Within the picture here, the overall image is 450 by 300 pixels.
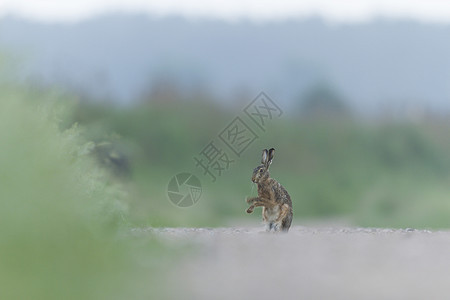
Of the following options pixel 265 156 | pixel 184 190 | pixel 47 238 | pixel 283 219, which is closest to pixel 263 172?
pixel 265 156

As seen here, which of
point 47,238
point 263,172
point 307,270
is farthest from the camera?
point 263,172

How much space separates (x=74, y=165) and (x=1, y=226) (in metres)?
1.61

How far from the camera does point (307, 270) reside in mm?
3746

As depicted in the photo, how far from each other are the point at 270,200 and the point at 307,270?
1788 mm

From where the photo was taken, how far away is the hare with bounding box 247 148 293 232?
215 inches

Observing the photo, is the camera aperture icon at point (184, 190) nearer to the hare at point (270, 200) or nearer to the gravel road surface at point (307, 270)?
the hare at point (270, 200)

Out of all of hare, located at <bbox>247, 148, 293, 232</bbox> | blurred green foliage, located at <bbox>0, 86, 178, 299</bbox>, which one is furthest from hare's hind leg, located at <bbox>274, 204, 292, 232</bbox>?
blurred green foliage, located at <bbox>0, 86, 178, 299</bbox>

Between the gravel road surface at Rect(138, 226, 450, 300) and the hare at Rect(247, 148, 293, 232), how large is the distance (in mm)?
969

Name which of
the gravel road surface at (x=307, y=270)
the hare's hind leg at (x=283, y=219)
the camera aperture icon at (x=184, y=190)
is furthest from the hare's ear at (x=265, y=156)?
the camera aperture icon at (x=184, y=190)

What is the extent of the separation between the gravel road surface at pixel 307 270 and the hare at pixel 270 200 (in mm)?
969

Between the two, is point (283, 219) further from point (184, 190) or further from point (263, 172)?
point (184, 190)

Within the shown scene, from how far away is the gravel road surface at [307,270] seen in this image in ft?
11.4

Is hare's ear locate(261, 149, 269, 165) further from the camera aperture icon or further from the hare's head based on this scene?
the camera aperture icon

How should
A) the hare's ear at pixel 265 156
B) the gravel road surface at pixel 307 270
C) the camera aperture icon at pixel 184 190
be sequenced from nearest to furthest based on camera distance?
the gravel road surface at pixel 307 270, the hare's ear at pixel 265 156, the camera aperture icon at pixel 184 190
